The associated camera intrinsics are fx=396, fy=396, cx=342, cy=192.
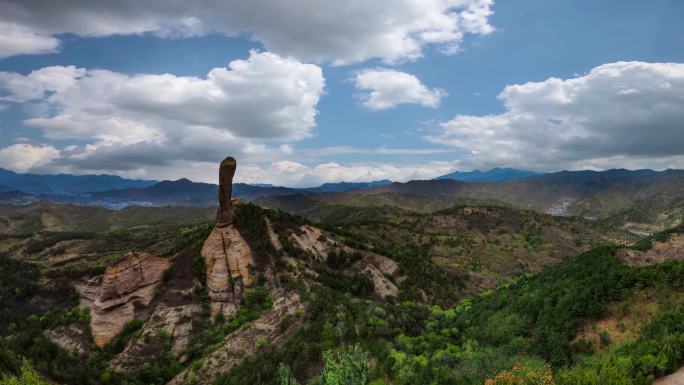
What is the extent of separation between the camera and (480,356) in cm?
3994

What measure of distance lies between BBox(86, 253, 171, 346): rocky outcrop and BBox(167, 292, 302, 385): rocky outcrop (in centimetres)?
1424

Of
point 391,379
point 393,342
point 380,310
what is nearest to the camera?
point 391,379

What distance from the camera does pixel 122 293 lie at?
59.0 m

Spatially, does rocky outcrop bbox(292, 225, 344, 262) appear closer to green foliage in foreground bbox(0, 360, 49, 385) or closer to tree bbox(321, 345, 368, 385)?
tree bbox(321, 345, 368, 385)

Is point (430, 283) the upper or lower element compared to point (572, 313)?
lower

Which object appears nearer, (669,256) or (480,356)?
(480,356)

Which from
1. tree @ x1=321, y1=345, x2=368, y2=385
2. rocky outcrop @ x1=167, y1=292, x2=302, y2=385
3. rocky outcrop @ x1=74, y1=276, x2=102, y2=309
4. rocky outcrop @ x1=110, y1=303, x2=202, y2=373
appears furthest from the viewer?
rocky outcrop @ x1=74, y1=276, x2=102, y2=309

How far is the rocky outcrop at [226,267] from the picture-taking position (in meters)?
61.5

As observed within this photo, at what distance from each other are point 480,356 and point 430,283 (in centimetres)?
4964

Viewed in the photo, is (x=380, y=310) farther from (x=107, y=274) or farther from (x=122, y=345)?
(x=107, y=274)

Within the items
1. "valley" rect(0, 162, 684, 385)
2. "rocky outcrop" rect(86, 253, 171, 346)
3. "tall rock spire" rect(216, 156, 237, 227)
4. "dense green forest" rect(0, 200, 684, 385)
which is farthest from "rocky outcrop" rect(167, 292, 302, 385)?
"tall rock spire" rect(216, 156, 237, 227)

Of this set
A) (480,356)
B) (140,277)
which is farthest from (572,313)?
(140,277)

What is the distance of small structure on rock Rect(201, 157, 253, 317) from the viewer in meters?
61.7

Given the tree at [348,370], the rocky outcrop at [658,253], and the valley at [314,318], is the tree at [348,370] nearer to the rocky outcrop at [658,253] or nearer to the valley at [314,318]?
the valley at [314,318]
